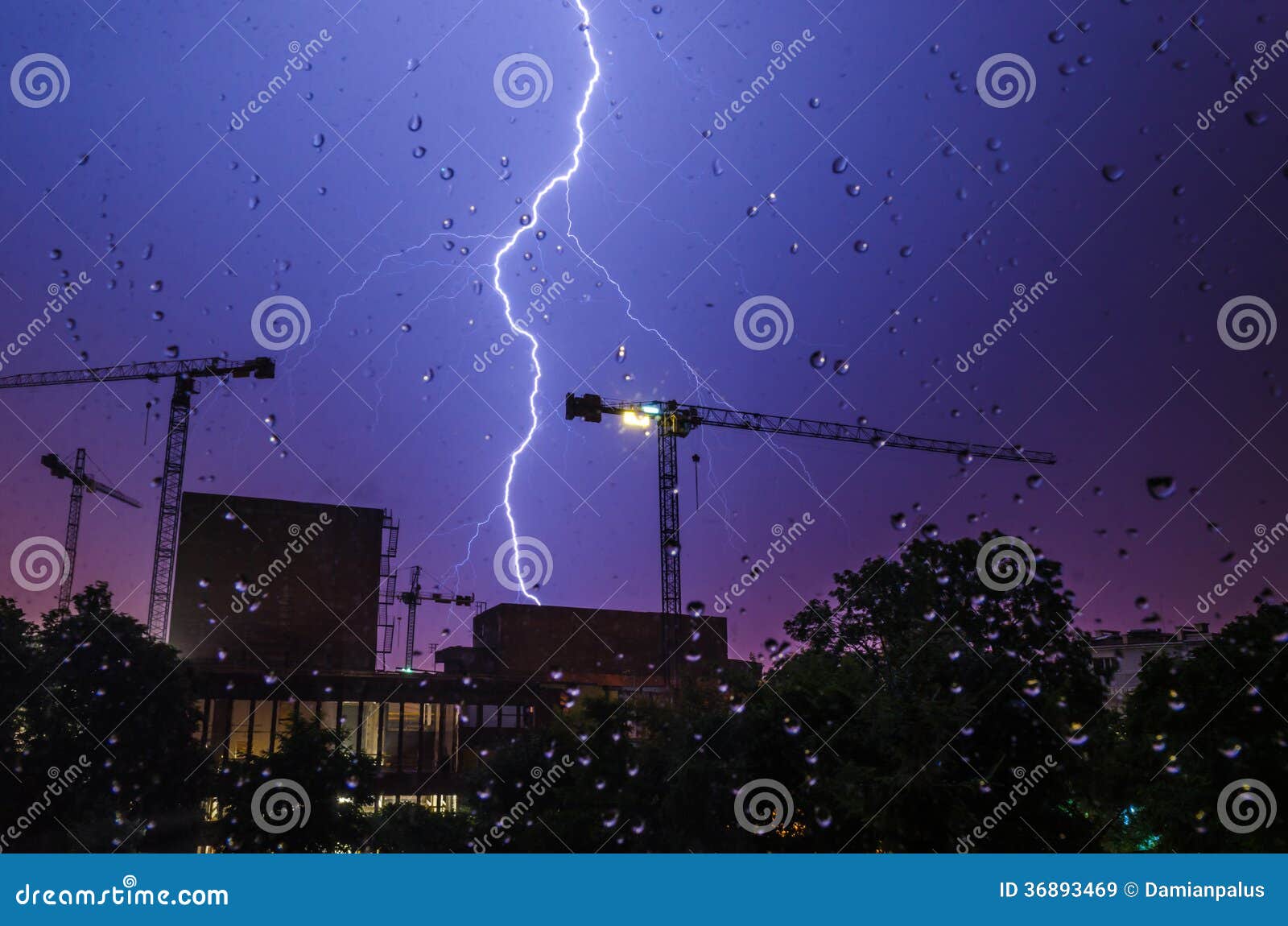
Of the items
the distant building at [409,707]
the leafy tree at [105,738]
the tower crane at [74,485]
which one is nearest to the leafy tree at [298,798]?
the leafy tree at [105,738]

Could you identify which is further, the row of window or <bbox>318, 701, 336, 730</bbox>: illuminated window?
<bbox>318, 701, 336, 730</bbox>: illuminated window

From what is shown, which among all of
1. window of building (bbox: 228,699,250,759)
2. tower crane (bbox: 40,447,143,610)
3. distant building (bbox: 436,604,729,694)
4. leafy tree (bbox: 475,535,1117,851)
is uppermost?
tower crane (bbox: 40,447,143,610)

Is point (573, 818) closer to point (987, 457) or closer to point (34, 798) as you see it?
point (34, 798)

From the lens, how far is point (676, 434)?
2078 inches

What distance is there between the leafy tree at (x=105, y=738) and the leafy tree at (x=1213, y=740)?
1976 centimetres

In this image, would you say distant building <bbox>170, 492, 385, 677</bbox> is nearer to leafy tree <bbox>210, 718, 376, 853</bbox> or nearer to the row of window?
the row of window

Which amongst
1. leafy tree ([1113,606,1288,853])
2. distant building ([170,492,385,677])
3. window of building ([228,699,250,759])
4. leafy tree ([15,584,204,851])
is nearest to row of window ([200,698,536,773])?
window of building ([228,699,250,759])

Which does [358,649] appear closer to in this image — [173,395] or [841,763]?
[173,395]

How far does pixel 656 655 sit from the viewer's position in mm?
61281

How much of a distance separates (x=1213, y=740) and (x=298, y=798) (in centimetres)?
1717

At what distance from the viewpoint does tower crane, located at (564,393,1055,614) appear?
5041cm

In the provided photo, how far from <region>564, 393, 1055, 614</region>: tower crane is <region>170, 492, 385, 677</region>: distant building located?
1659cm

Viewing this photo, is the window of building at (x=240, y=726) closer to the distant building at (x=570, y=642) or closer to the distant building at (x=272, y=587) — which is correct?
the distant building at (x=272, y=587)

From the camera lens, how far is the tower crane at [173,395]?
2297 inches
